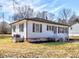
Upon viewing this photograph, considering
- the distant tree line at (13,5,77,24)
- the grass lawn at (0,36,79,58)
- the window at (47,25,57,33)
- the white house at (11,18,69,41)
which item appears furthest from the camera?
the distant tree line at (13,5,77,24)

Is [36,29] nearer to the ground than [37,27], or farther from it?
nearer to the ground

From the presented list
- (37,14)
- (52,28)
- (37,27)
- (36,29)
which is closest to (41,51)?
(36,29)

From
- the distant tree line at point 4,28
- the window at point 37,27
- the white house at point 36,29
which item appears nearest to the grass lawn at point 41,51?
the white house at point 36,29

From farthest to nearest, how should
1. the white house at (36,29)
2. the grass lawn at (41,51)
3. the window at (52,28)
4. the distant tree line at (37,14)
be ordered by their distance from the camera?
the distant tree line at (37,14), the window at (52,28), the white house at (36,29), the grass lawn at (41,51)

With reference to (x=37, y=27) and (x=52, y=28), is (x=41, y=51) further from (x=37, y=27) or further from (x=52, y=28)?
(x=52, y=28)

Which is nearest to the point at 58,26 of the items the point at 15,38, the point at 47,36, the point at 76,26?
the point at 47,36

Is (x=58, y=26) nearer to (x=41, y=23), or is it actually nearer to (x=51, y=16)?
(x=41, y=23)

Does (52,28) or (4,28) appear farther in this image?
(4,28)

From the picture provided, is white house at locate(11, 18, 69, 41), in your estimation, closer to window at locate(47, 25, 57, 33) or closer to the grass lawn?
window at locate(47, 25, 57, 33)

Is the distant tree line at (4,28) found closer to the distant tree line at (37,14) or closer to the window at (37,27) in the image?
the distant tree line at (37,14)

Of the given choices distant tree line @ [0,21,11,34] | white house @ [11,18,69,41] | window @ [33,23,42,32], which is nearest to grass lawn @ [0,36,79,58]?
white house @ [11,18,69,41]

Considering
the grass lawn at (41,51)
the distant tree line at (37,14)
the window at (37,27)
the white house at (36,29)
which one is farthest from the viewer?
the distant tree line at (37,14)

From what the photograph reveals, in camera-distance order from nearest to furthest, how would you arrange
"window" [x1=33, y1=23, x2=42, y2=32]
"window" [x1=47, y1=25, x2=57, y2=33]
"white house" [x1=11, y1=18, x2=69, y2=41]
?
"white house" [x1=11, y1=18, x2=69, y2=41], "window" [x1=33, y1=23, x2=42, y2=32], "window" [x1=47, y1=25, x2=57, y2=33]

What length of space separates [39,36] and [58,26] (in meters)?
5.90
